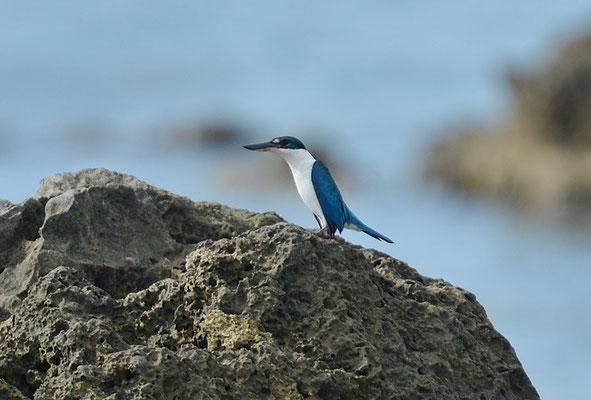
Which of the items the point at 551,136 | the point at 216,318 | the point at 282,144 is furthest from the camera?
the point at 551,136

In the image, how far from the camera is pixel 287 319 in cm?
554

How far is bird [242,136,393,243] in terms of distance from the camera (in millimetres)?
7562

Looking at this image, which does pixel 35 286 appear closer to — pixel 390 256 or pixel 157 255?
pixel 157 255

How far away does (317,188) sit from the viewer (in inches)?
302

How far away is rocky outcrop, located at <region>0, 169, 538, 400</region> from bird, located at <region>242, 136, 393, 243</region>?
1133 mm

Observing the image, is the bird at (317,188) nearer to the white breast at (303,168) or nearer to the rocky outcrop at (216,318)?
the white breast at (303,168)

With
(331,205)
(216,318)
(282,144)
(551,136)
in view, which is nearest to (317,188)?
(331,205)

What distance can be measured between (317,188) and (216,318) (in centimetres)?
234

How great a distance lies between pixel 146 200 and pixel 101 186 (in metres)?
0.26

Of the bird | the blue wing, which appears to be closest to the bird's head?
the bird

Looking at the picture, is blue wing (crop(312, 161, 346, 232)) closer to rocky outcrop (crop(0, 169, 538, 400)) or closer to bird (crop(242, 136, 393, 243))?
bird (crop(242, 136, 393, 243))

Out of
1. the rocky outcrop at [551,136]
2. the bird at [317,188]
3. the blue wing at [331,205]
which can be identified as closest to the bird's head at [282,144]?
the bird at [317,188]

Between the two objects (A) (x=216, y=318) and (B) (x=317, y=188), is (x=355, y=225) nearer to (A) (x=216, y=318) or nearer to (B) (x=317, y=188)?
(B) (x=317, y=188)

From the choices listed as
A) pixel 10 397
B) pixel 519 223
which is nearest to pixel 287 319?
pixel 10 397
